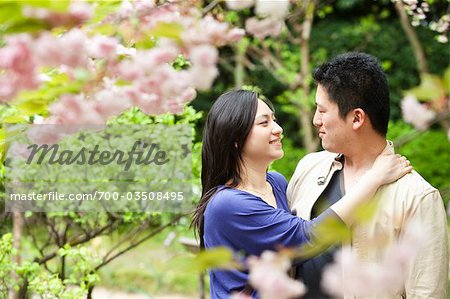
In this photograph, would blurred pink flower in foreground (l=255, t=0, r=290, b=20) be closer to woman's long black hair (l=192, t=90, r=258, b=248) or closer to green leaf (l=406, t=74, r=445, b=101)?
woman's long black hair (l=192, t=90, r=258, b=248)

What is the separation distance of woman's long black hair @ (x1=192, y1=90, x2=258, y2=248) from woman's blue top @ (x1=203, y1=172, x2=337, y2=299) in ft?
0.30

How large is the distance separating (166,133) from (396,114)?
704 centimetres

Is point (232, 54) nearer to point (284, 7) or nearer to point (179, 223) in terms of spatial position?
point (179, 223)

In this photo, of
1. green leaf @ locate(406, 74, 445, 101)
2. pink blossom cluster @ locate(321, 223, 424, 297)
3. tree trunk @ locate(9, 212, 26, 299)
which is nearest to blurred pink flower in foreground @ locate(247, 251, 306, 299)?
pink blossom cluster @ locate(321, 223, 424, 297)

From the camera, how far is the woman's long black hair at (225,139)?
232 centimetres

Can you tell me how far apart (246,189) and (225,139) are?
174 millimetres

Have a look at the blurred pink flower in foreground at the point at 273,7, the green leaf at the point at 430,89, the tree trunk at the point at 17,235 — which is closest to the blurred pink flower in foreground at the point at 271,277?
the green leaf at the point at 430,89

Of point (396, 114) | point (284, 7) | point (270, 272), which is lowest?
point (396, 114)

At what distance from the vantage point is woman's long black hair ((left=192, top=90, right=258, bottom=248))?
2.32 meters

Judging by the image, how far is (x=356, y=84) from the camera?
2.28 m

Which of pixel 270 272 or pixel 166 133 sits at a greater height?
pixel 270 272

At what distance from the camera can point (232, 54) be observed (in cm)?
1102

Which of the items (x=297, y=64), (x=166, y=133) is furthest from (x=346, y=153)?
(x=297, y=64)

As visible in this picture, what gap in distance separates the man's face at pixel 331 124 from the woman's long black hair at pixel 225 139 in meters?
0.20
